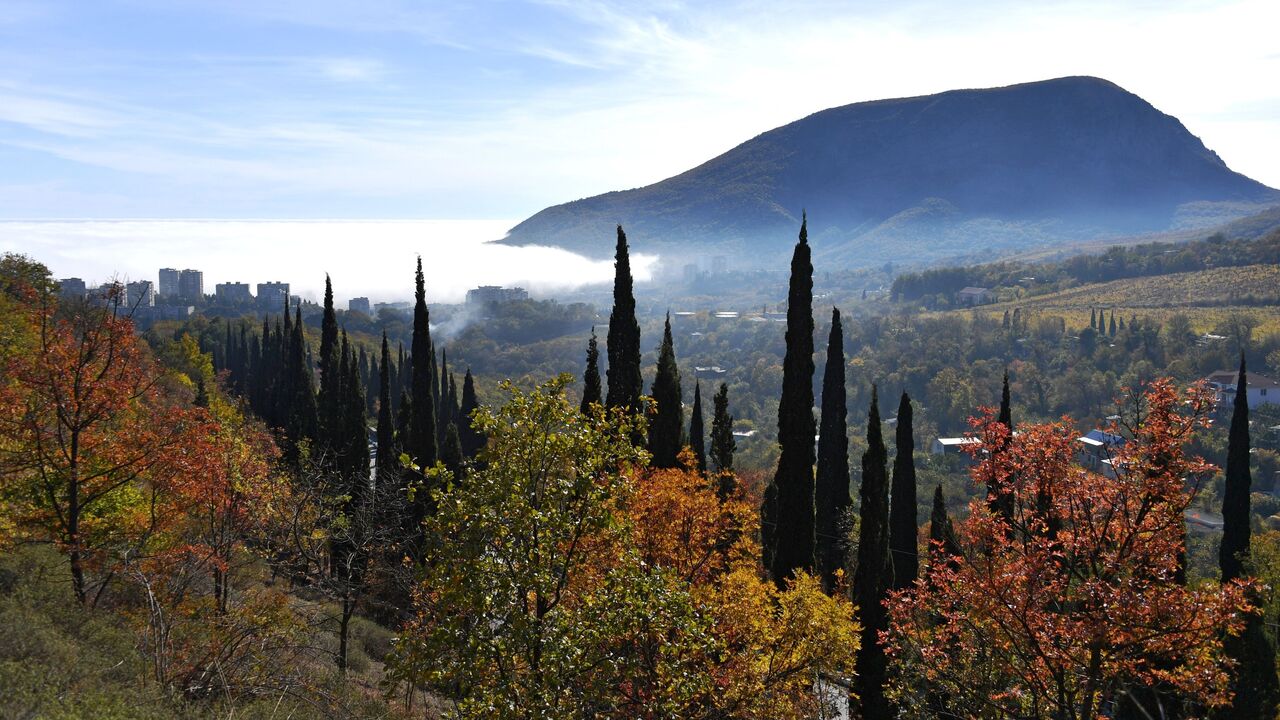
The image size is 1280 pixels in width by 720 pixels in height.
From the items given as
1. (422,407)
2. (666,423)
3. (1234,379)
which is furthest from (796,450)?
(1234,379)

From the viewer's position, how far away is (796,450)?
27.2 meters

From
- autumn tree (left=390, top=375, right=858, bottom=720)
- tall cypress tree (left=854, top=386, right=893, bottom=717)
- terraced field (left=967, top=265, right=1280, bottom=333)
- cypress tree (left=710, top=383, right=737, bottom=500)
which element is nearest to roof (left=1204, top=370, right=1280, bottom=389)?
terraced field (left=967, top=265, right=1280, bottom=333)

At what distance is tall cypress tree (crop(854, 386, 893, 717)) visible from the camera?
23.4 meters

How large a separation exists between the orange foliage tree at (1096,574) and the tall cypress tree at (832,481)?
21.4 m

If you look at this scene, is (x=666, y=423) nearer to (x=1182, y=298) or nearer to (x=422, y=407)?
(x=422, y=407)

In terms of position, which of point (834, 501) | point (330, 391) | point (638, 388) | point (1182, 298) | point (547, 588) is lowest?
point (834, 501)

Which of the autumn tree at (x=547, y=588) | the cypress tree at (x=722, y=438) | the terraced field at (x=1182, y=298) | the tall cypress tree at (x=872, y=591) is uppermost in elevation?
the terraced field at (x=1182, y=298)

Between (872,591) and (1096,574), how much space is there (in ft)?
39.1

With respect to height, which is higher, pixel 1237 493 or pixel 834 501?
pixel 1237 493

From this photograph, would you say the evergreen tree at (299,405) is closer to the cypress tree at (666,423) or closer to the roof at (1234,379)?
the cypress tree at (666,423)

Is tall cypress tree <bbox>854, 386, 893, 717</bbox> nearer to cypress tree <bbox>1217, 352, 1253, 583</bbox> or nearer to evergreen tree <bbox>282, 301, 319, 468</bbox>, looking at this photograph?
cypress tree <bbox>1217, 352, 1253, 583</bbox>

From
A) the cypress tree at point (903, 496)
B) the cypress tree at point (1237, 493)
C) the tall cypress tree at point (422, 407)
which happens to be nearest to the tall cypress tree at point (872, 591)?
the cypress tree at point (903, 496)

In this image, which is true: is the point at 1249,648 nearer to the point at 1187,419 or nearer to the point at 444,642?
the point at 1187,419

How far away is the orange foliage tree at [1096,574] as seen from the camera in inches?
473
